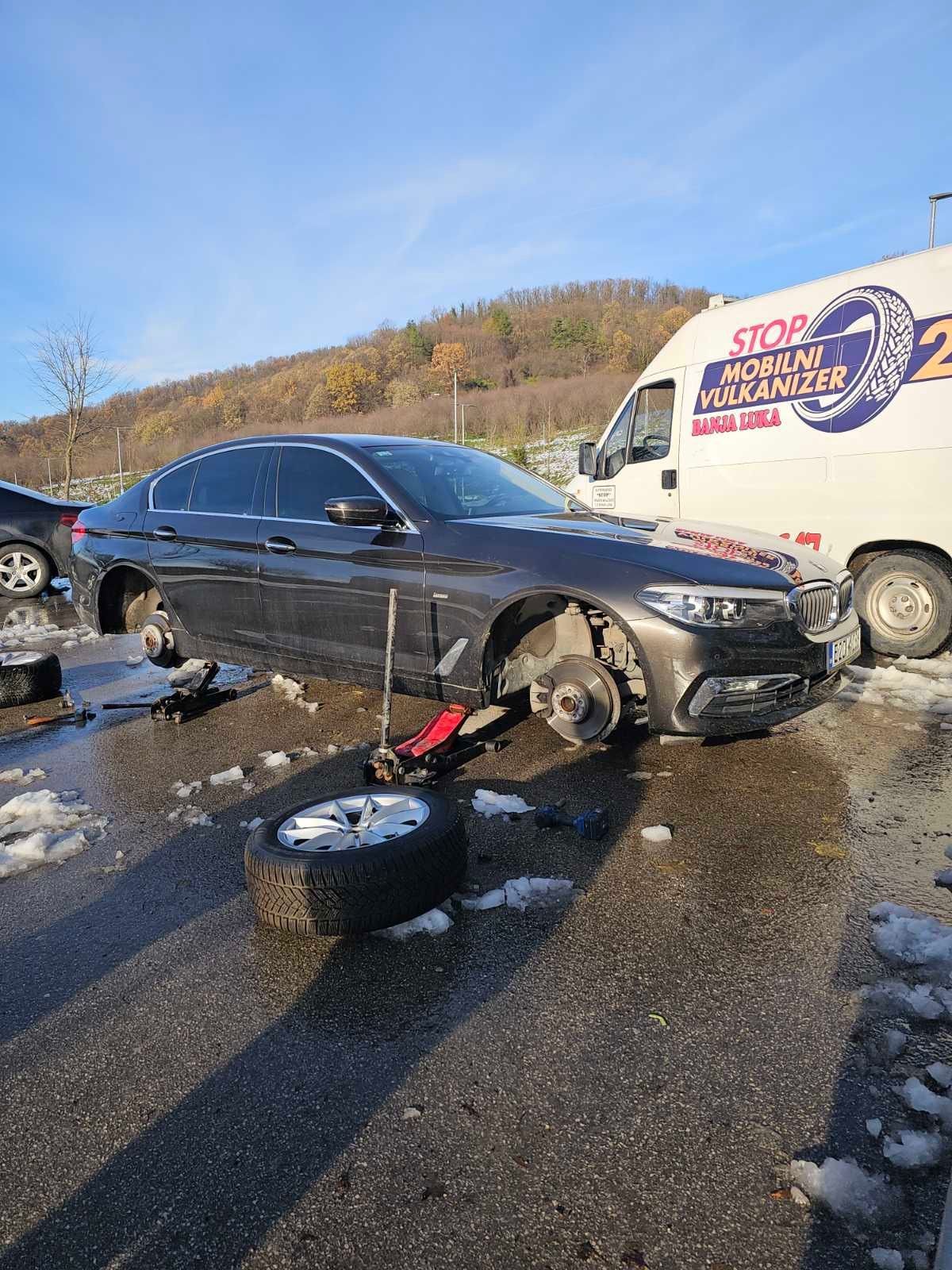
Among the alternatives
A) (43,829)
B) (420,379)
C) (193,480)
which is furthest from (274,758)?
(420,379)

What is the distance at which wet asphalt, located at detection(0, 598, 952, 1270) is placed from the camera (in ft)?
4.95

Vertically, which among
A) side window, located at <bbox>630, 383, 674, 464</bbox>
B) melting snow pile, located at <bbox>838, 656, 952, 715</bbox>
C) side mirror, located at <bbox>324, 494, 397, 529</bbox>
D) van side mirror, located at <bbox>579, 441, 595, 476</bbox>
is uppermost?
side window, located at <bbox>630, 383, 674, 464</bbox>

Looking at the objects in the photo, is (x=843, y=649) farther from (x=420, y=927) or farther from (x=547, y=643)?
(x=420, y=927)

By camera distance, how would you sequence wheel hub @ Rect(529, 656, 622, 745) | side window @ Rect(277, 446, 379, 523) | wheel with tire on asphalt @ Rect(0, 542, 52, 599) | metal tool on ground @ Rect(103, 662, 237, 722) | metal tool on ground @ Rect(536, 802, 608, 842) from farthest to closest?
wheel with tire on asphalt @ Rect(0, 542, 52, 599) → metal tool on ground @ Rect(103, 662, 237, 722) → side window @ Rect(277, 446, 379, 523) → wheel hub @ Rect(529, 656, 622, 745) → metal tool on ground @ Rect(536, 802, 608, 842)

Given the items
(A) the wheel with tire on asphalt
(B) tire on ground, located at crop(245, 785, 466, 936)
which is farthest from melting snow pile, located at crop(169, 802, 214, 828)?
(A) the wheel with tire on asphalt

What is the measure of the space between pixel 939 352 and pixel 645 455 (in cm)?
259

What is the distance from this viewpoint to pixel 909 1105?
1.72 metres

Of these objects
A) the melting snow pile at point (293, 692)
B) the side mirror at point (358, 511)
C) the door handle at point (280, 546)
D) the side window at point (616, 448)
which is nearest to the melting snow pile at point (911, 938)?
the side mirror at point (358, 511)

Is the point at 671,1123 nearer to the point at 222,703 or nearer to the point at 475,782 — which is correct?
the point at 475,782

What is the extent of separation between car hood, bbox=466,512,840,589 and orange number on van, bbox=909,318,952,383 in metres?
2.17

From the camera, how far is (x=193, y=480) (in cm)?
522

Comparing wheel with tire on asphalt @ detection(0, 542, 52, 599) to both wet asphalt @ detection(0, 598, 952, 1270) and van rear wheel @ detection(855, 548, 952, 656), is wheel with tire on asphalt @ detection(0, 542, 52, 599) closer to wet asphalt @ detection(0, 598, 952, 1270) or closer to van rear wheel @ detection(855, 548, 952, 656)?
wet asphalt @ detection(0, 598, 952, 1270)

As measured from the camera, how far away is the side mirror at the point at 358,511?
391 centimetres

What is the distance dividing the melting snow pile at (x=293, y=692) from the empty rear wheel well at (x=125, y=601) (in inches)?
39.8
